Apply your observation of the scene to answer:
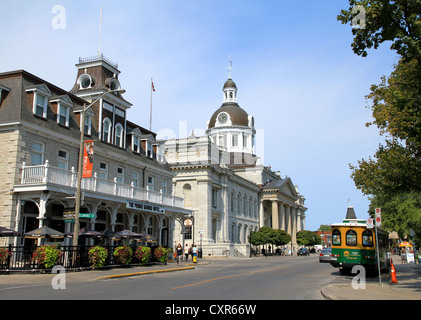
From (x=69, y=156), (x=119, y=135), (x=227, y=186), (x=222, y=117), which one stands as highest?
(x=222, y=117)

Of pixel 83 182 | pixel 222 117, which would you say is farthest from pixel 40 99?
pixel 222 117

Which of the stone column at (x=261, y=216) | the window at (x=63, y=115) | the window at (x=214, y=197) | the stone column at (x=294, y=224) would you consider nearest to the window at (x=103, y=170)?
the window at (x=63, y=115)

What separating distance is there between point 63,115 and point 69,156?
9.19 feet

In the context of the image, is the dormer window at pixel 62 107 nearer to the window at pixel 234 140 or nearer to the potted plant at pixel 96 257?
the potted plant at pixel 96 257

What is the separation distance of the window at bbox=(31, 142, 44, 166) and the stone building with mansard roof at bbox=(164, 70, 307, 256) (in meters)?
19.0

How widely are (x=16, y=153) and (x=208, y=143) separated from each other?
135 feet

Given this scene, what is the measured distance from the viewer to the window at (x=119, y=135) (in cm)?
3421

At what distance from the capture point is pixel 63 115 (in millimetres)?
28312

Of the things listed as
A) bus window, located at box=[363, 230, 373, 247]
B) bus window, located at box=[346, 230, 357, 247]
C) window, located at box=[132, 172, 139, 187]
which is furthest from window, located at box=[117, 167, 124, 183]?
bus window, located at box=[363, 230, 373, 247]

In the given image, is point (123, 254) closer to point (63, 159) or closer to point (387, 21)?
point (63, 159)

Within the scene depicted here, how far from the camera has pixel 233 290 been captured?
15.0 meters

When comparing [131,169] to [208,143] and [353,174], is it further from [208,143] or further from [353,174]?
[208,143]

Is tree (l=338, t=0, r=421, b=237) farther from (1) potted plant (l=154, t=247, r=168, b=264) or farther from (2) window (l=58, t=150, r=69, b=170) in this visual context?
(2) window (l=58, t=150, r=69, b=170)

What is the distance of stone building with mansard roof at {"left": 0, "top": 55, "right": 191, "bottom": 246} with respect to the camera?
2408cm
